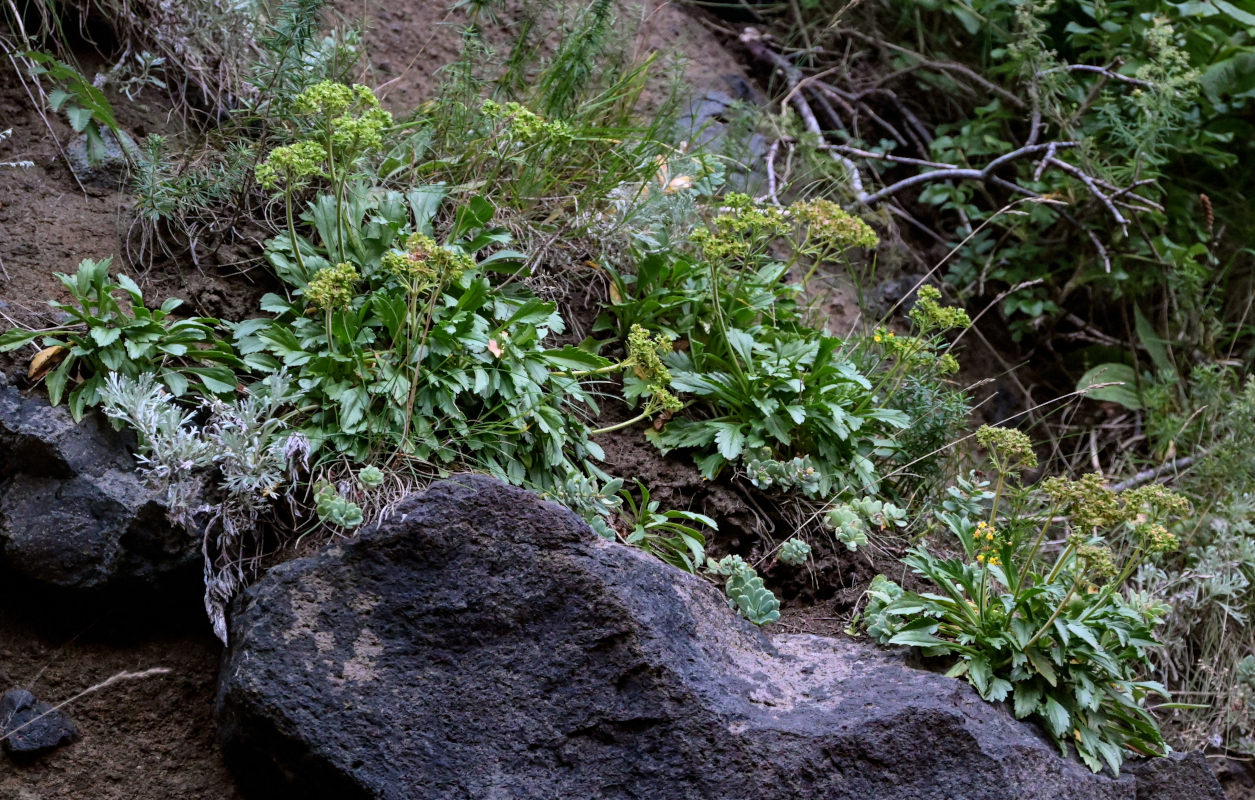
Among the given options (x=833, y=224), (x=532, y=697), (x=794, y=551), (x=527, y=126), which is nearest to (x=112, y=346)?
(x=527, y=126)

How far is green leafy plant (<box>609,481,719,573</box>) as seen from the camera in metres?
3.32

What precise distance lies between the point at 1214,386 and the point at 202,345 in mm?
4407

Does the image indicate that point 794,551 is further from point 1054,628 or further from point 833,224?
point 833,224

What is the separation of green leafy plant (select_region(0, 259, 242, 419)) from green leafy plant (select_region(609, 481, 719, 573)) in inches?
50.9

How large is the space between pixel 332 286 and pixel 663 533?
1.33m

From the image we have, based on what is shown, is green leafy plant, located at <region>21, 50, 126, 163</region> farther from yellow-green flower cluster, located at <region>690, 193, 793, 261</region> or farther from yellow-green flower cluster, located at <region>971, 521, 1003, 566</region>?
A: yellow-green flower cluster, located at <region>971, 521, 1003, 566</region>

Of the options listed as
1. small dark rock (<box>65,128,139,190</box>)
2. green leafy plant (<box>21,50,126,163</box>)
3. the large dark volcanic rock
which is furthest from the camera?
small dark rock (<box>65,128,139,190</box>)

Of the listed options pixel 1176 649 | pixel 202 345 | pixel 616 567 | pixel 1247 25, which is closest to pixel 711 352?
pixel 616 567

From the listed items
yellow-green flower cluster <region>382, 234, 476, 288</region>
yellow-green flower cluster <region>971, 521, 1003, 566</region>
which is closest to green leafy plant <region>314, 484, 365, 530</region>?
yellow-green flower cluster <region>382, 234, 476, 288</region>

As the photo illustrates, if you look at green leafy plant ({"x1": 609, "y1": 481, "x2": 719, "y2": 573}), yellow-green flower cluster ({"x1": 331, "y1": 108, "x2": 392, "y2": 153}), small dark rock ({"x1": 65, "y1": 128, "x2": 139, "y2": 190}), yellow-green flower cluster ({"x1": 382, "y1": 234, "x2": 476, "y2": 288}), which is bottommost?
green leafy plant ({"x1": 609, "y1": 481, "x2": 719, "y2": 573})

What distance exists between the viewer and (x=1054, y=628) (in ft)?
9.62

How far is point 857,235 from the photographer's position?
11.9 feet

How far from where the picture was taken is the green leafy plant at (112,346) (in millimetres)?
2920

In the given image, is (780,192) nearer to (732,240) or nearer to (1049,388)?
(732,240)
